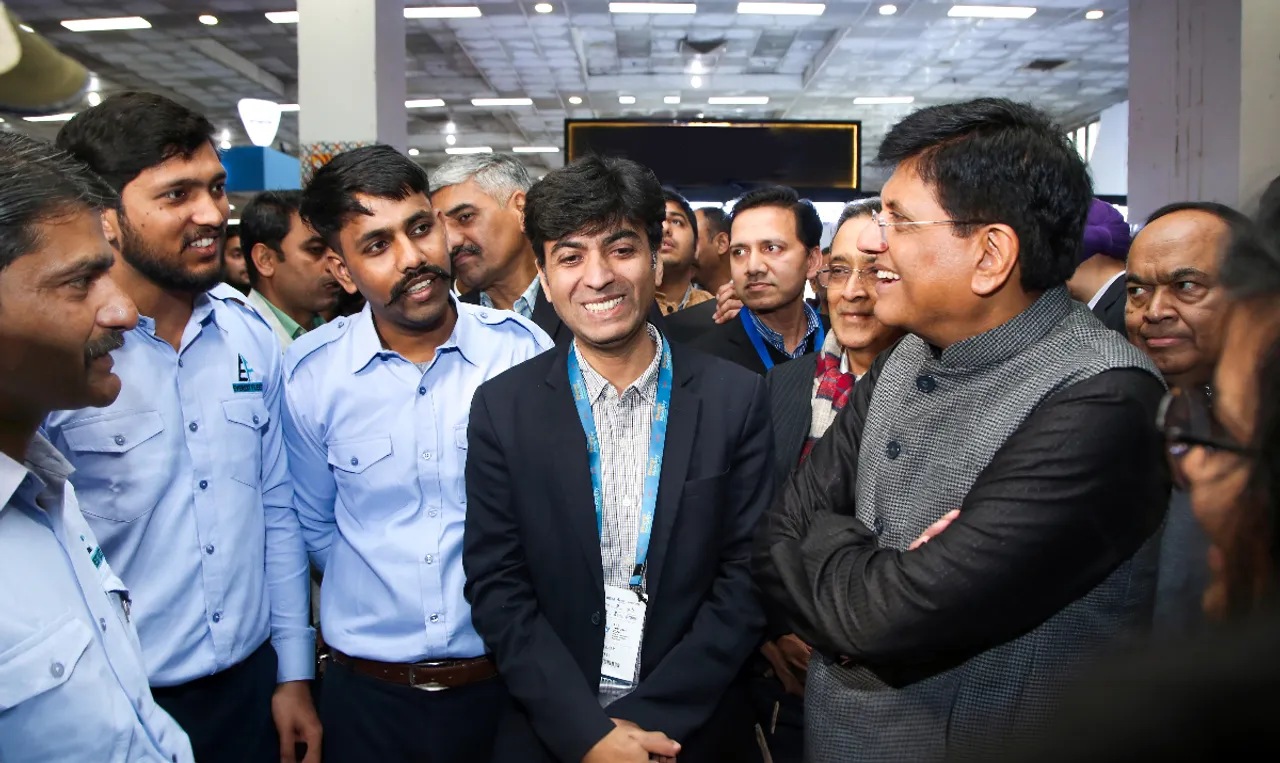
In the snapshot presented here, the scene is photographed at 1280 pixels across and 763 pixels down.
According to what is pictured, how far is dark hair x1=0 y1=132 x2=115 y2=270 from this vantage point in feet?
3.93

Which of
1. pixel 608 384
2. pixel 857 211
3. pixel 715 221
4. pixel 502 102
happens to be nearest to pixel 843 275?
pixel 857 211

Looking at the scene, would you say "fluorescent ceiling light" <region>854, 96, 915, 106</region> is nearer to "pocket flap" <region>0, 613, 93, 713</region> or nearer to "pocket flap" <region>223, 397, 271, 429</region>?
"pocket flap" <region>223, 397, 271, 429</region>

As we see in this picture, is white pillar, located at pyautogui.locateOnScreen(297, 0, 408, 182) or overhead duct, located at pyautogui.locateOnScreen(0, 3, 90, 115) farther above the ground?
white pillar, located at pyautogui.locateOnScreen(297, 0, 408, 182)

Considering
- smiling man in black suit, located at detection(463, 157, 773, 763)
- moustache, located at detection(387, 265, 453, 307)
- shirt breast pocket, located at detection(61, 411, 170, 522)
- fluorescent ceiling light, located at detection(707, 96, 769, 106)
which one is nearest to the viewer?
smiling man in black suit, located at detection(463, 157, 773, 763)

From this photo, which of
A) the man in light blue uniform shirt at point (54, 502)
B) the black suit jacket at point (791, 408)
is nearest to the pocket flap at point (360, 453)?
the man in light blue uniform shirt at point (54, 502)

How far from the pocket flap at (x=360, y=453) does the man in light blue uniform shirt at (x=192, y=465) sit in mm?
206

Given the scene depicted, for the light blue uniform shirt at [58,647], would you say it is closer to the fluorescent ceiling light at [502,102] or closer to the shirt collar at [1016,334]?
the shirt collar at [1016,334]

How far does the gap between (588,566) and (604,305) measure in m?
0.57

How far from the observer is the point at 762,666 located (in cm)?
221

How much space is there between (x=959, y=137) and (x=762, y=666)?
142 cm

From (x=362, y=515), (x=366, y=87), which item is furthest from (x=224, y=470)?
(x=366, y=87)

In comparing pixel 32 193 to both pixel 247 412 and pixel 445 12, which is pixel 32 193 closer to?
pixel 247 412

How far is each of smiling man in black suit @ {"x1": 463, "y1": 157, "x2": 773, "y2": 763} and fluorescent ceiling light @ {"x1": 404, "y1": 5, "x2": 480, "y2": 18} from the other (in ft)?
28.4

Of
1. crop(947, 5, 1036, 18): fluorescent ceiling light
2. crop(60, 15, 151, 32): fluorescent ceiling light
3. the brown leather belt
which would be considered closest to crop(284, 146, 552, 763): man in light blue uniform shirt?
the brown leather belt
